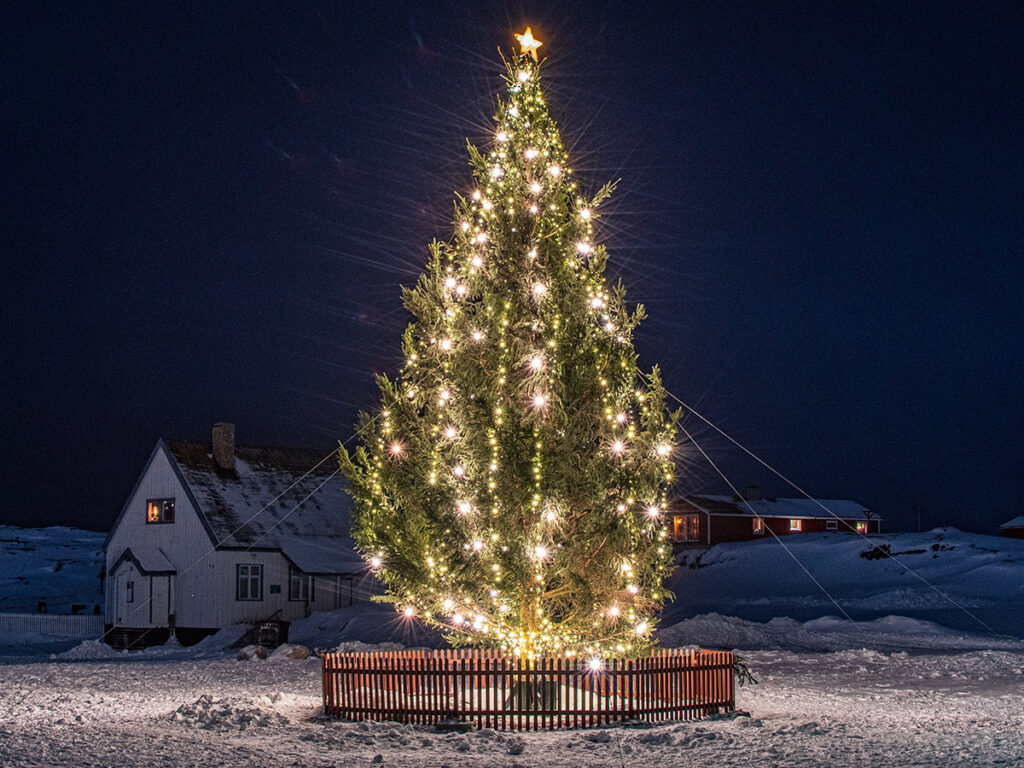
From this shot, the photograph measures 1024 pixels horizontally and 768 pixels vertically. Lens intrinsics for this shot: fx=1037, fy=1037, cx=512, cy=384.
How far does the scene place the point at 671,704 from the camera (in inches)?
649

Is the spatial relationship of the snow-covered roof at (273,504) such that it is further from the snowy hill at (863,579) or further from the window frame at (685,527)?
the window frame at (685,527)

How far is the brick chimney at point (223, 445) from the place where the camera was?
43.9m

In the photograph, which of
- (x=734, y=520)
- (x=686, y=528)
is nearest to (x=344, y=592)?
(x=686, y=528)

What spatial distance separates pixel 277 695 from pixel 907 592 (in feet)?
108

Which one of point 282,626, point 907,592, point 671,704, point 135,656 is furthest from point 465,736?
point 907,592

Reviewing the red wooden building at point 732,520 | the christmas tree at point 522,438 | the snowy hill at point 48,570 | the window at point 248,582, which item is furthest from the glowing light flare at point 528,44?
the red wooden building at point 732,520

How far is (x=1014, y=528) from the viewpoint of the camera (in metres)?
70.8

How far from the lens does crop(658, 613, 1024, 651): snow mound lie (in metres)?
31.5

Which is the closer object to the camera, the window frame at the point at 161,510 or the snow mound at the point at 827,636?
the snow mound at the point at 827,636

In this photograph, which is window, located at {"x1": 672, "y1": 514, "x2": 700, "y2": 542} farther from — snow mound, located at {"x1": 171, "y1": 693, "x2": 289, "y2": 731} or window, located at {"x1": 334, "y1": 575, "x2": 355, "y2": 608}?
snow mound, located at {"x1": 171, "y1": 693, "x2": 289, "y2": 731}

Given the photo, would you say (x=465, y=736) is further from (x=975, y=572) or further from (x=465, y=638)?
(x=975, y=572)

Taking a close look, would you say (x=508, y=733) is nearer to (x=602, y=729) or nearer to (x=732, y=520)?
(x=602, y=729)

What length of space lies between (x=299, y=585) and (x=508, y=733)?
91.8ft

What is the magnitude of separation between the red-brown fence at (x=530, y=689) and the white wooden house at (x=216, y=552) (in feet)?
80.1
